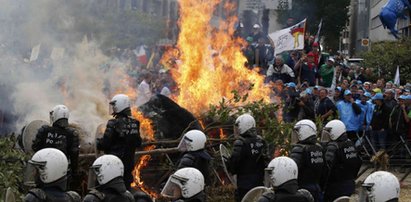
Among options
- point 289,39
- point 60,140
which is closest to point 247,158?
point 60,140

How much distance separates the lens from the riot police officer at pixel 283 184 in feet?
24.2

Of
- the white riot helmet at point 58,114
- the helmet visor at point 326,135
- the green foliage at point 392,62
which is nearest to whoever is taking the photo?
the white riot helmet at point 58,114

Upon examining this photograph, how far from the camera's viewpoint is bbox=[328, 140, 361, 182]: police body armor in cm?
1059

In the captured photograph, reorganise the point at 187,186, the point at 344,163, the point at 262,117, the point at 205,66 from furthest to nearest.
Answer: the point at 205,66, the point at 262,117, the point at 344,163, the point at 187,186

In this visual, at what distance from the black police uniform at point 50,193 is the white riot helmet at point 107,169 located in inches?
11.9

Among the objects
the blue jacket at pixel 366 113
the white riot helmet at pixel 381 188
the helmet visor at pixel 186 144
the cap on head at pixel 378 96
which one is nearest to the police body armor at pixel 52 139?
the helmet visor at pixel 186 144

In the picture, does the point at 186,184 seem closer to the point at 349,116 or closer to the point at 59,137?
the point at 59,137

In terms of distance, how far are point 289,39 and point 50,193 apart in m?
14.2

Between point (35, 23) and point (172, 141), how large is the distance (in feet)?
18.3

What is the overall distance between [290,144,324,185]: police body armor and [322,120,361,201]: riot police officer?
54 cm

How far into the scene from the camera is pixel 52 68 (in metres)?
16.2

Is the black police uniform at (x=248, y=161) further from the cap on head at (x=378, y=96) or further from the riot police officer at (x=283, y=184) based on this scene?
the cap on head at (x=378, y=96)

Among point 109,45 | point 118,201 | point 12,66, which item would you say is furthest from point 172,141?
point 109,45

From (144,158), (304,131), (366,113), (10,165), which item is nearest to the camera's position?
(10,165)
